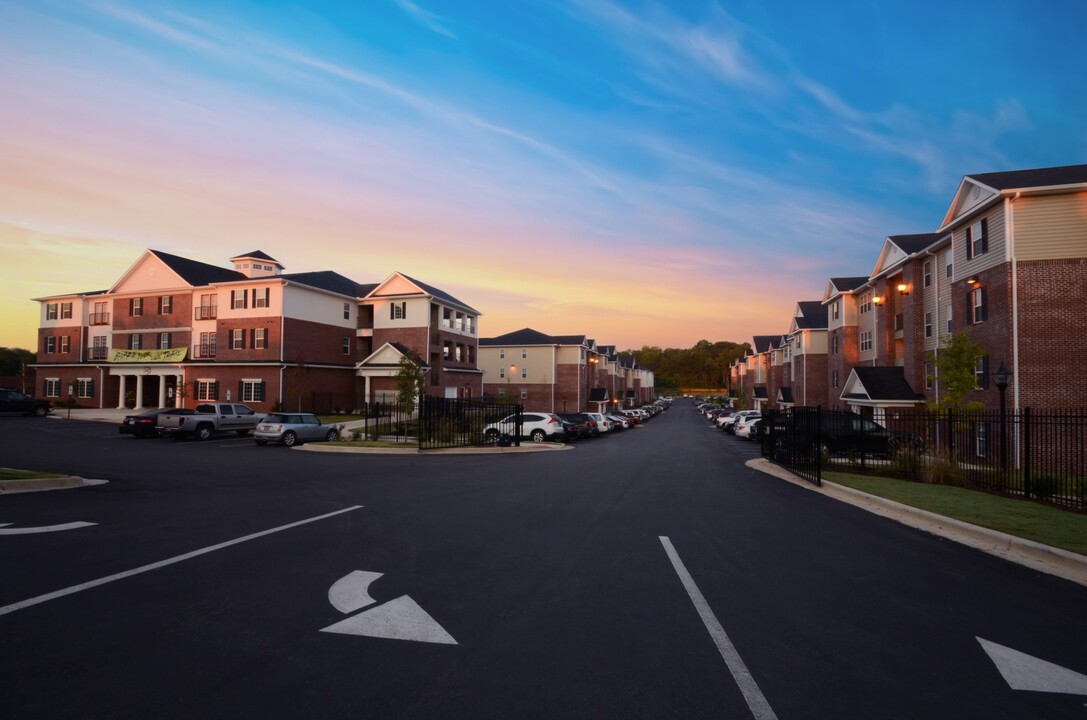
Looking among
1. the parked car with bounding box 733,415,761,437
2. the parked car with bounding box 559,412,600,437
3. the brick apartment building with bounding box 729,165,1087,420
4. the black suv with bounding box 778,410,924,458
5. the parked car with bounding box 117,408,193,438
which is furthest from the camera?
the parked car with bounding box 733,415,761,437

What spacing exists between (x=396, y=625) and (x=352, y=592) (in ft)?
3.44

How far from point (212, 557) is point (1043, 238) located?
27.4 metres

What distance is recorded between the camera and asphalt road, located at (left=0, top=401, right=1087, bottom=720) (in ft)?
12.8

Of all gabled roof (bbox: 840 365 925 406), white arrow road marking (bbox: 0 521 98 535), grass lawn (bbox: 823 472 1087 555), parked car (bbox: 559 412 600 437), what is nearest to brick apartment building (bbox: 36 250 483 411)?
parked car (bbox: 559 412 600 437)

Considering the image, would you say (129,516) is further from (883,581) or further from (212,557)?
(883,581)

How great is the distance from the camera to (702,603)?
580cm

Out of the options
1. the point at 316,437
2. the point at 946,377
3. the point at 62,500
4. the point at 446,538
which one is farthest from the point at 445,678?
the point at 316,437

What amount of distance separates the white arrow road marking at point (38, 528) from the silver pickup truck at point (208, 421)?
19.9 metres

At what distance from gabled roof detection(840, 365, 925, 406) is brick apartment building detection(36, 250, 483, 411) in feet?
89.1

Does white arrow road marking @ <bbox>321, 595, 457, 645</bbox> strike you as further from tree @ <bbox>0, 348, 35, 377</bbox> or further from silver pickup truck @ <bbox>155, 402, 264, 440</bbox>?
tree @ <bbox>0, 348, 35, 377</bbox>

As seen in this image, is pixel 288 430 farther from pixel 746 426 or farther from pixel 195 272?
pixel 195 272

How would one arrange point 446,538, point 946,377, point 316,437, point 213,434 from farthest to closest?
1. point 213,434
2. point 316,437
3. point 946,377
4. point 446,538

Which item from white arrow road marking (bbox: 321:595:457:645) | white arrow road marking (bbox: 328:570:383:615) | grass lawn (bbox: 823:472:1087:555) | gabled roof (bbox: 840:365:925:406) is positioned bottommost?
grass lawn (bbox: 823:472:1087:555)

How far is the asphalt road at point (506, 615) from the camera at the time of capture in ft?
12.8
